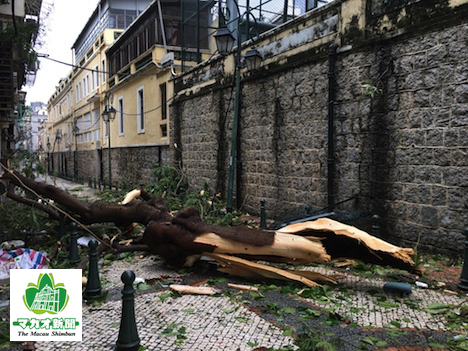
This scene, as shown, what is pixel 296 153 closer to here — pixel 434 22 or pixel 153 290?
pixel 434 22

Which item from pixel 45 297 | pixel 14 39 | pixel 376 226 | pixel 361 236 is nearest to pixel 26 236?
pixel 45 297

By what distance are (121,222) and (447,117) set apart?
17.7ft

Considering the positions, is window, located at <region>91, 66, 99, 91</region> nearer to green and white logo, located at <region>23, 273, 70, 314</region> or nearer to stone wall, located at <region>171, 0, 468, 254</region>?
stone wall, located at <region>171, 0, 468, 254</region>

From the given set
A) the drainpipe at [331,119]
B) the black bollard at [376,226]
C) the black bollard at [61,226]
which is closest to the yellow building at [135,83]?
the drainpipe at [331,119]

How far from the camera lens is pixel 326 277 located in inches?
186

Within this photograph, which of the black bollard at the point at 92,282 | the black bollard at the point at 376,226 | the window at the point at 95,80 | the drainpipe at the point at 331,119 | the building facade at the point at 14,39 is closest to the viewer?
the black bollard at the point at 92,282

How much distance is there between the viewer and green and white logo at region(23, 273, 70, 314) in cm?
331

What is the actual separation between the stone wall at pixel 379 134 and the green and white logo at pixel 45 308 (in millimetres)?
5205

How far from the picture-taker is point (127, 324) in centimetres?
314

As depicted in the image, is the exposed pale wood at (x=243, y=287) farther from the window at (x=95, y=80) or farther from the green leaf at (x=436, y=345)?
the window at (x=95, y=80)

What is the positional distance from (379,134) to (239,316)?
4408 mm

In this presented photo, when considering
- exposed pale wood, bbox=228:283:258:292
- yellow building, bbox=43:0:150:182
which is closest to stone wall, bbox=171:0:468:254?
exposed pale wood, bbox=228:283:258:292

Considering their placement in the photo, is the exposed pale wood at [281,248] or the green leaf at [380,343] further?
the exposed pale wood at [281,248]

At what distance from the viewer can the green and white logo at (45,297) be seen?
10.9ft
